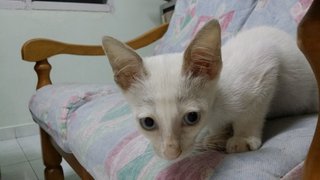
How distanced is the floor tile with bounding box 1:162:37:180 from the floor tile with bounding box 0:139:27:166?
0.20 ft

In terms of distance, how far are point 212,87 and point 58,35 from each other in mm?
1988

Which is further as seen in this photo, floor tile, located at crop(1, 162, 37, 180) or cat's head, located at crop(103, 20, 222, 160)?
floor tile, located at crop(1, 162, 37, 180)

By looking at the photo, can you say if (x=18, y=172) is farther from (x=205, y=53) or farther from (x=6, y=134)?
(x=205, y=53)

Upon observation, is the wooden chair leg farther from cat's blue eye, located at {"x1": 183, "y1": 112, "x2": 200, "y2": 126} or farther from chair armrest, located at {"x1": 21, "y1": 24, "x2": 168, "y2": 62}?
cat's blue eye, located at {"x1": 183, "y1": 112, "x2": 200, "y2": 126}

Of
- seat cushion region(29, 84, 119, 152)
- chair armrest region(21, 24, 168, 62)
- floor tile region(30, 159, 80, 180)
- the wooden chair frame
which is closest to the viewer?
seat cushion region(29, 84, 119, 152)

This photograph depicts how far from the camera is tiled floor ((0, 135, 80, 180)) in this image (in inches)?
69.7

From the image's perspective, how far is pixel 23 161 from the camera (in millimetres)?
1979

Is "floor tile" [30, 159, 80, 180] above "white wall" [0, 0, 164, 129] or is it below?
below

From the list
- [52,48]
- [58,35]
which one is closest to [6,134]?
[58,35]

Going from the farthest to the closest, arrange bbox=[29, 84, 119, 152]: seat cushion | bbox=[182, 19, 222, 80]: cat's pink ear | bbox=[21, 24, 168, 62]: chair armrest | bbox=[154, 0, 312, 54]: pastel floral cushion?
bbox=[21, 24, 168, 62]: chair armrest, bbox=[29, 84, 119, 152]: seat cushion, bbox=[154, 0, 312, 54]: pastel floral cushion, bbox=[182, 19, 222, 80]: cat's pink ear

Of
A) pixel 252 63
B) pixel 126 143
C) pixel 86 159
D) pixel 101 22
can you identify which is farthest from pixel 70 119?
pixel 101 22

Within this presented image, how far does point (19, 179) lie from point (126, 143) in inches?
46.0

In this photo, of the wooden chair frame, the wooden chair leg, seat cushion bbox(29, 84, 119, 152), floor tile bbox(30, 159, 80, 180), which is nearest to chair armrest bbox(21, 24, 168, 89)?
the wooden chair frame

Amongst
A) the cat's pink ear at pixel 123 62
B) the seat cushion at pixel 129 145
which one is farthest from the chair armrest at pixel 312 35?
the cat's pink ear at pixel 123 62
